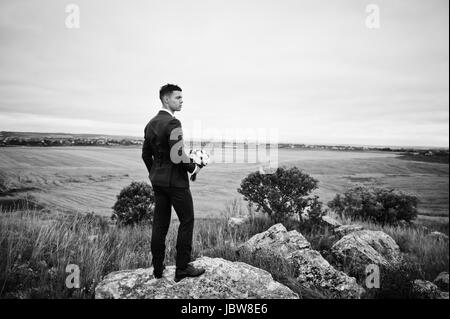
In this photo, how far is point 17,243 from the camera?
13.1 ft

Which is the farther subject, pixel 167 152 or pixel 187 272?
pixel 187 272

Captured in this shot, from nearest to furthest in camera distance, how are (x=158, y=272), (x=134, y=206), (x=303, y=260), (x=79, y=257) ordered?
(x=158, y=272) < (x=79, y=257) < (x=303, y=260) < (x=134, y=206)

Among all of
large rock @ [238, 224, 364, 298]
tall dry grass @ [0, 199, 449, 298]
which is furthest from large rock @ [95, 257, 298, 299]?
large rock @ [238, 224, 364, 298]

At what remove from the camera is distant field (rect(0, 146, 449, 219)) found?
27.5 feet

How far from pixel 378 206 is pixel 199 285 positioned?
9.03m

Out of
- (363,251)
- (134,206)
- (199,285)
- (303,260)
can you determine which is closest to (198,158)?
(199,285)

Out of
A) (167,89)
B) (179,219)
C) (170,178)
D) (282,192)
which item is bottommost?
(282,192)

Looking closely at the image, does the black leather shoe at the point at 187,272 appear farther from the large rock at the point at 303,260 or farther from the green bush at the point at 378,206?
the green bush at the point at 378,206

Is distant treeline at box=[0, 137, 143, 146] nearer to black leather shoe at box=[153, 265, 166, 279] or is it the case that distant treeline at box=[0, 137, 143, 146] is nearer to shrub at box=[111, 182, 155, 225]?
shrub at box=[111, 182, 155, 225]

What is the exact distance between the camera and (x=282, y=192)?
7.12 meters

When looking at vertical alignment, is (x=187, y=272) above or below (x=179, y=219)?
below

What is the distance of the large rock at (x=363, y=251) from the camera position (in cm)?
462

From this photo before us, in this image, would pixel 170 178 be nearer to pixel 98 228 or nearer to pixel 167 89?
pixel 167 89

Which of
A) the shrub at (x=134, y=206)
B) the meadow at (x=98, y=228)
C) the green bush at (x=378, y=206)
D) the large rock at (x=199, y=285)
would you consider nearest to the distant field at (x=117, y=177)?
the meadow at (x=98, y=228)
